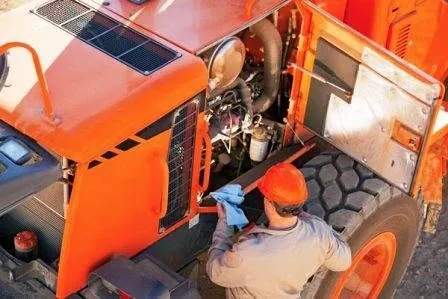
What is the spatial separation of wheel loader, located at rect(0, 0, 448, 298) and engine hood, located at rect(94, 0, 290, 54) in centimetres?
1

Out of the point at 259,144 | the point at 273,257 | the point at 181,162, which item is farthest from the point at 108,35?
the point at 273,257

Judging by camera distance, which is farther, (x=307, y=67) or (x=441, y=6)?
(x=441, y=6)

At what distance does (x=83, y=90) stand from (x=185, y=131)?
597 mm

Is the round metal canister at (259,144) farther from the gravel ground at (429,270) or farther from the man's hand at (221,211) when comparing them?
the gravel ground at (429,270)

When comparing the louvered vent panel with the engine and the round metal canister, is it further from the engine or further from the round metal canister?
the round metal canister

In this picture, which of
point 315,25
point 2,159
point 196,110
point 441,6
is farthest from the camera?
point 441,6

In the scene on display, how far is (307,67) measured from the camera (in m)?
5.15

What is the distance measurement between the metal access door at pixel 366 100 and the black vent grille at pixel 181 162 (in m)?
0.88

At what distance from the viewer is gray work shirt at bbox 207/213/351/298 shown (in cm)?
449

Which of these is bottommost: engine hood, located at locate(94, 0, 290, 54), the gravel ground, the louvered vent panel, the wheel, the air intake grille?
the gravel ground

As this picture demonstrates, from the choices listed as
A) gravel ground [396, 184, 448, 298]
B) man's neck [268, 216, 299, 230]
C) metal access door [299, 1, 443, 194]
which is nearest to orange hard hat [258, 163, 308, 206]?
man's neck [268, 216, 299, 230]

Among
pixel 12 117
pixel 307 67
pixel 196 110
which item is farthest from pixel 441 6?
pixel 12 117

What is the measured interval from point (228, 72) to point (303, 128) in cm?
85

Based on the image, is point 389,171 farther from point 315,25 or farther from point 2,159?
point 2,159
